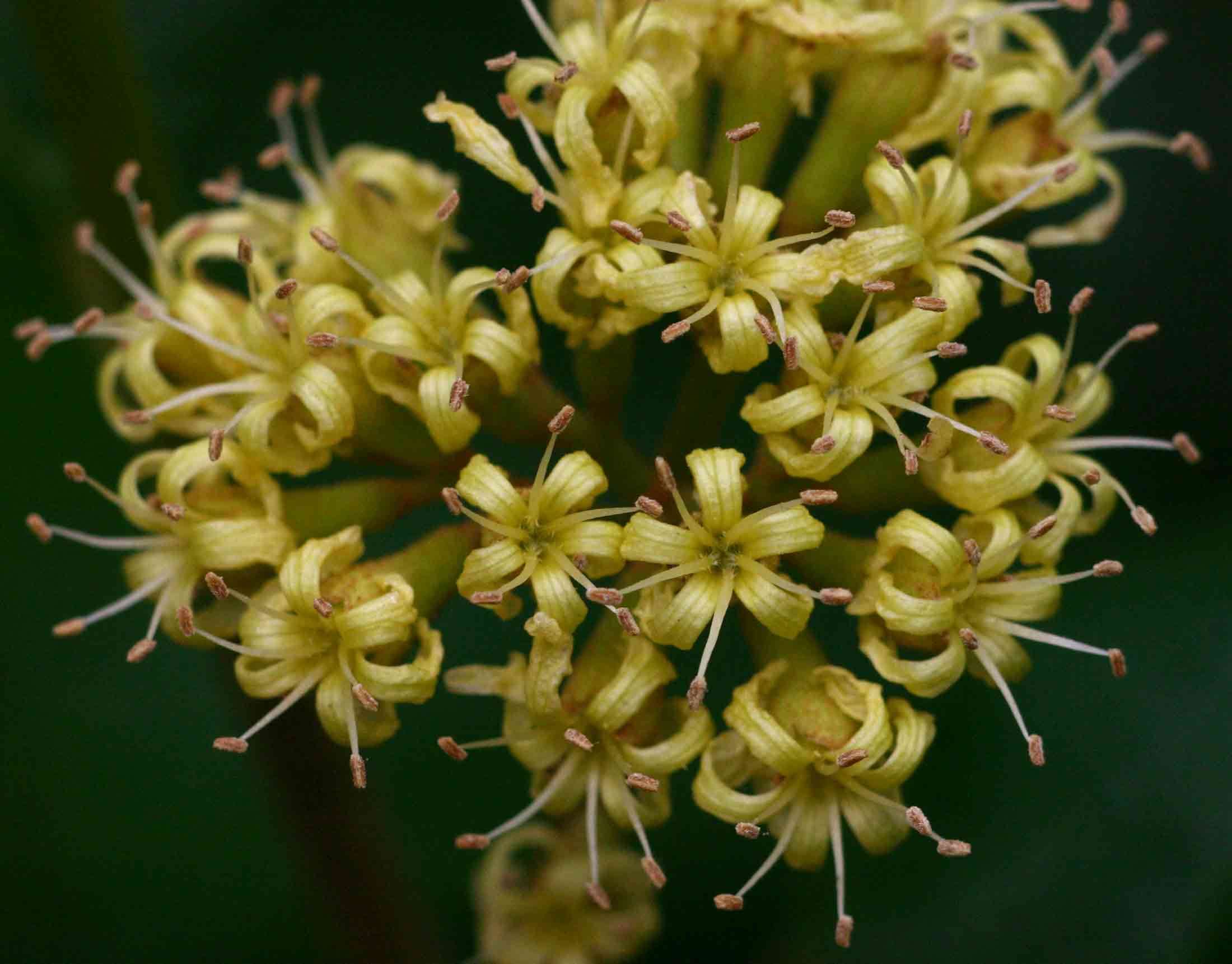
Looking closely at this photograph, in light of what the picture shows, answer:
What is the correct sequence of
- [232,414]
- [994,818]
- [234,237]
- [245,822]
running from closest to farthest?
[232,414] < [234,237] < [994,818] < [245,822]

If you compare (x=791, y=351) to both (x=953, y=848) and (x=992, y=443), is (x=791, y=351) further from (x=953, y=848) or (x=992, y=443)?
(x=953, y=848)

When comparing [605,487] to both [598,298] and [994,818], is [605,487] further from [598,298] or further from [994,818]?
[994,818]

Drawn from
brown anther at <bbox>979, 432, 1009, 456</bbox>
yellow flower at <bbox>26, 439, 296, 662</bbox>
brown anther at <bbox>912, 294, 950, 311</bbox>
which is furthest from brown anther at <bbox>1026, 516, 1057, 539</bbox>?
yellow flower at <bbox>26, 439, 296, 662</bbox>

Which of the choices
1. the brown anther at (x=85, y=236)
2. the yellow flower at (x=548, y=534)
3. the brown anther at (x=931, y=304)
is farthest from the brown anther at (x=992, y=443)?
the brown anther at (x=85, y=236)

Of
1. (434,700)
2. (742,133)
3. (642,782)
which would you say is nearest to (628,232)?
(742,133)

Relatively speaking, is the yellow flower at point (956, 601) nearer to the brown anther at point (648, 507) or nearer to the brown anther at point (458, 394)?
the brown anther at point (648, 507)

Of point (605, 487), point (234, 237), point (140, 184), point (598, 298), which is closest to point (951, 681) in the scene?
point (605, 487)

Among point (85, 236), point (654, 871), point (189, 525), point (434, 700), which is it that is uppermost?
point (85, 236)
